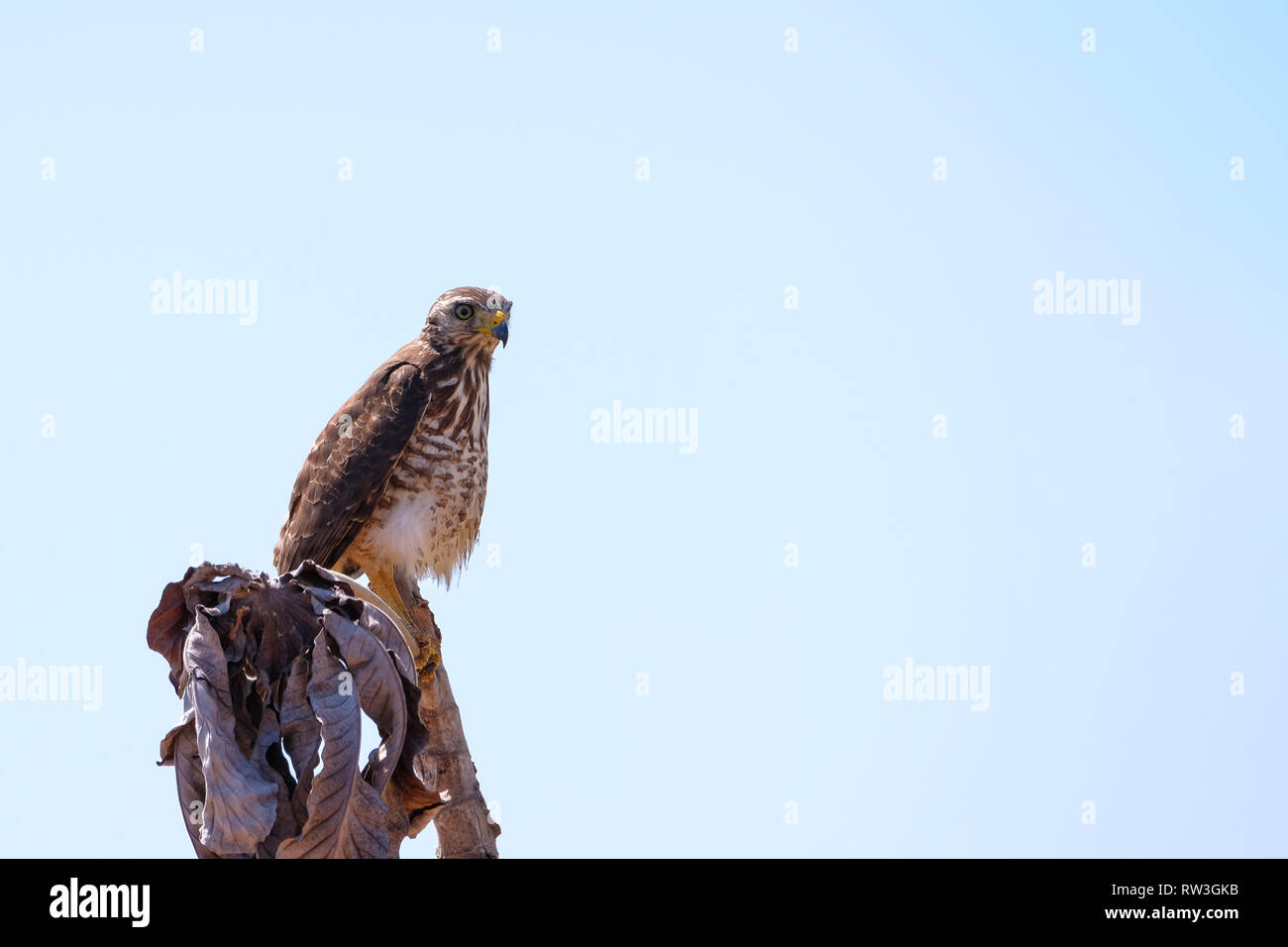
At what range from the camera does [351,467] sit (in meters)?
9.20

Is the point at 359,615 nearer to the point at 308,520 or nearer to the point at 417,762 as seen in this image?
the point at 417,762

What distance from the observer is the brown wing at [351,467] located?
9.14 metres

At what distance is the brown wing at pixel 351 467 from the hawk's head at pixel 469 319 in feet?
0.79

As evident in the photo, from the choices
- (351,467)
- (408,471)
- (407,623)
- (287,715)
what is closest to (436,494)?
(408,471)

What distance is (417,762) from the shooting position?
5.17 metres

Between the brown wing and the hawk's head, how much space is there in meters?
0.24

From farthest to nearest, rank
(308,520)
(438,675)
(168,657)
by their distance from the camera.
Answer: (308,520)
(438,675)
(168,657)

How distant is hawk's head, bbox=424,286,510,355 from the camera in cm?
945

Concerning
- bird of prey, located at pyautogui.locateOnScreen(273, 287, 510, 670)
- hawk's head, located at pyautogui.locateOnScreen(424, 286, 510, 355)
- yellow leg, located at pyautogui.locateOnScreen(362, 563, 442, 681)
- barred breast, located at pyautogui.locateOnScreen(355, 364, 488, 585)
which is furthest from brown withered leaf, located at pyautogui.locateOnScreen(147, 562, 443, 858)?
hawk's head, located at pyautogui.locateOnScreen(424, 286, 510, 355)

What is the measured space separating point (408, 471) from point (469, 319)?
1078 mm

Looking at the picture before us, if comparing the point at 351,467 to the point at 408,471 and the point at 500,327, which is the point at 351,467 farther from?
the point at 500,327
